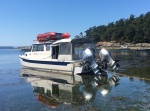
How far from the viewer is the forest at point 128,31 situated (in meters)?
104

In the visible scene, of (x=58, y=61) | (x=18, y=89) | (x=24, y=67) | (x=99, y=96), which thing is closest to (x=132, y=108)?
(x=99, y=96)

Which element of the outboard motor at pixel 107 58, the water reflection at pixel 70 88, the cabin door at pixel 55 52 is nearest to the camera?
the water reflection at pixel 70 88

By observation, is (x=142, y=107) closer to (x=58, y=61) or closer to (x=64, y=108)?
(x=64, y=108)

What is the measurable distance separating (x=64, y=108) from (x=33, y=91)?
544cm

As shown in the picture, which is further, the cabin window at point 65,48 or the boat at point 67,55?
the cabin window at point 65,48

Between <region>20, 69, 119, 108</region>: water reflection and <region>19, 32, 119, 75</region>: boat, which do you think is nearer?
<region>20, 69, 119, 108</region>: water reflection

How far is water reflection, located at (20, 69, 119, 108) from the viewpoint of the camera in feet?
47.2

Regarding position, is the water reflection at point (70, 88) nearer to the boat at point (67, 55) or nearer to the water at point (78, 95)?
the water at point (78, 95)

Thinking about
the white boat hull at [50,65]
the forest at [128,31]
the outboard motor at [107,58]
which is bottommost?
the white boat hull at [50,65]

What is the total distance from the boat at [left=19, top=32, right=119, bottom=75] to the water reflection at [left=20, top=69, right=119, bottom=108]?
38.2 inches

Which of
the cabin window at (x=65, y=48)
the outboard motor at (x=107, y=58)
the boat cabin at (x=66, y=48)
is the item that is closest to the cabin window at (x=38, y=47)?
the boat cabin at (x=66, y=48)

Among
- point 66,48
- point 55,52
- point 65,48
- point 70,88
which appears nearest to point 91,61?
point 66,48

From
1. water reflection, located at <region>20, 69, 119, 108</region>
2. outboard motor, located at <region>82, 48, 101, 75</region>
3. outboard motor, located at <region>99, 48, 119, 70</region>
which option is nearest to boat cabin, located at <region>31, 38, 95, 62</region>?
outboard motor, located at <region>99, 48, 119, 70</region>

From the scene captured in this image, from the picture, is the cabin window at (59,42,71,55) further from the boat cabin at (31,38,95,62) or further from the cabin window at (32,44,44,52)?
the cabin window at (32,44,44,52)
